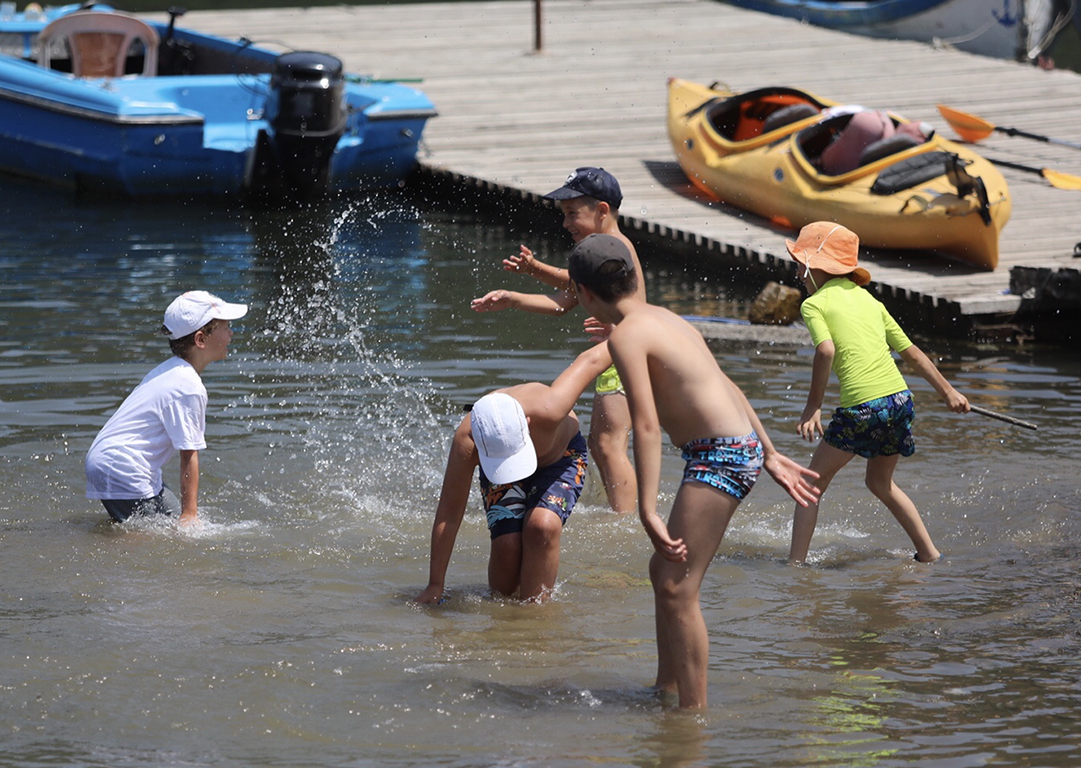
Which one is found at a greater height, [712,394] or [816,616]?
[712,394]

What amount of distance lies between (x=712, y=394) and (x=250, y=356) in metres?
6.50

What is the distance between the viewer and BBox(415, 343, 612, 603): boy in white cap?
19.0 ft

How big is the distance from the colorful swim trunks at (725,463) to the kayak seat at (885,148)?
30.0ft

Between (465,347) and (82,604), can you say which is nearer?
(82,604)


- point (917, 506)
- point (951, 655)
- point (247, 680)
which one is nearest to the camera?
point (247, 680)

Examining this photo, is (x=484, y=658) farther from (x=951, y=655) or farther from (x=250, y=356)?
(x=250, y=356)

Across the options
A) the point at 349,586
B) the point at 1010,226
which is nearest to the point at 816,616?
the point at 349,586

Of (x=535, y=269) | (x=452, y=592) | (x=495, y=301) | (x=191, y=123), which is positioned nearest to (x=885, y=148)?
(x=535, y=269)

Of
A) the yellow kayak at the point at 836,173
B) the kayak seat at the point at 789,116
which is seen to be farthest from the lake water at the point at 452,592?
the kayak seat at the point at 789,116

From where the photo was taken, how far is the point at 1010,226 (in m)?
13.8

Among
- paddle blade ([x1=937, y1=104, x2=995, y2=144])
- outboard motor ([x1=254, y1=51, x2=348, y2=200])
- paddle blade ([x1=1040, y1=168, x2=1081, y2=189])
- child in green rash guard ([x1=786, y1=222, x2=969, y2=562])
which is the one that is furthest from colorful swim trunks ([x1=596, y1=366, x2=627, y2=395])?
paddle blade ([x1=937, y1=104, x2=995, y2=144])

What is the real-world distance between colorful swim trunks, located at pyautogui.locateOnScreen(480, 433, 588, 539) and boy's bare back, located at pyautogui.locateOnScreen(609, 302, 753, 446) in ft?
3.39

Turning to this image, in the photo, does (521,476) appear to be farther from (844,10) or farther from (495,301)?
(844,10)

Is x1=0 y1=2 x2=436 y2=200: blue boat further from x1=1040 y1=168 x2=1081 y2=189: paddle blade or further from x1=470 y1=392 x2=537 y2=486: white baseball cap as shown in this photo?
x1=470 y1=392 x2=537 y2=486: white baseball cap
